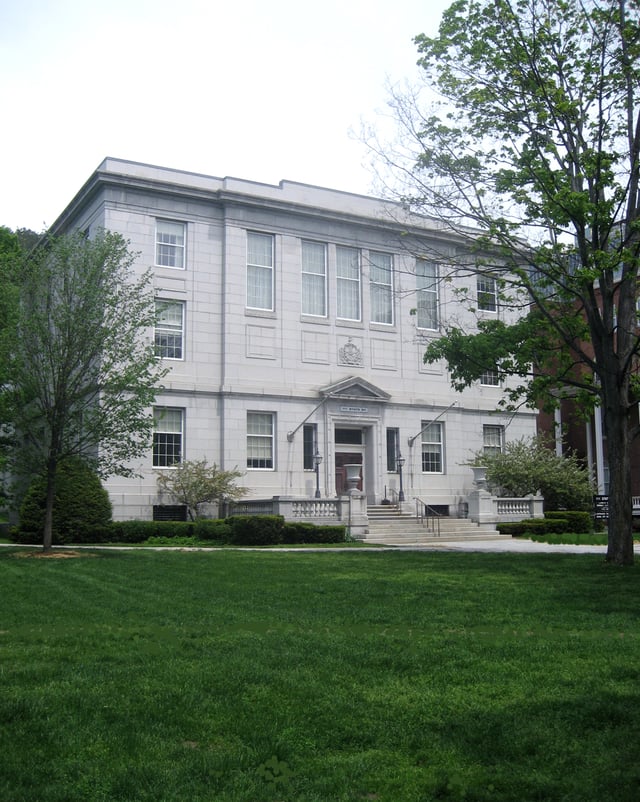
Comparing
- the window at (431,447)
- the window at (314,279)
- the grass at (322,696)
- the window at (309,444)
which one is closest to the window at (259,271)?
the window at (314,279)

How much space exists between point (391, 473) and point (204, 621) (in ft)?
92.6

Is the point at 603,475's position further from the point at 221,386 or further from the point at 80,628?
the point at 80,628

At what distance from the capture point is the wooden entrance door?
36906 millimetres

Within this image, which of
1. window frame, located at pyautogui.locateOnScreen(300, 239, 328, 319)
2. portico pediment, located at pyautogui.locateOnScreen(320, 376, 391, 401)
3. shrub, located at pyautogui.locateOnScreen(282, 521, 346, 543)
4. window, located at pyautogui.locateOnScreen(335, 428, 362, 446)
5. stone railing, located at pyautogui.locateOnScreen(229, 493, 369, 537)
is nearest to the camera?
shrub, located at pyautogui.locateOnScreen(282, 521, 346, 543)

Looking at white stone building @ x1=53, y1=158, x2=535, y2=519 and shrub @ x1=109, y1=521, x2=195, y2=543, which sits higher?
white stone building @ x1=53, y1=158, x2=535, y2=519

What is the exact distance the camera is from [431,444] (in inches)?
1550

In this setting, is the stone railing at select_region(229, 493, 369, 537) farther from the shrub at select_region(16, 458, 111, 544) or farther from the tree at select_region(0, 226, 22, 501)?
the tree at select_region(0, 226, 22, 501)

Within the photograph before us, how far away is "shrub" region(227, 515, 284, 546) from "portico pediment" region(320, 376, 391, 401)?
9818 millimetres

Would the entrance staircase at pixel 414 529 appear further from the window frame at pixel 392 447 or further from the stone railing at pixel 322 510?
the window frame at pixel 392 447

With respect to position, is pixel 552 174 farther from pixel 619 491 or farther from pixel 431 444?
pixel 431 444

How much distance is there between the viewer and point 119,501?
103 feet

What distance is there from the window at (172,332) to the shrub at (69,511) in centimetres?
652

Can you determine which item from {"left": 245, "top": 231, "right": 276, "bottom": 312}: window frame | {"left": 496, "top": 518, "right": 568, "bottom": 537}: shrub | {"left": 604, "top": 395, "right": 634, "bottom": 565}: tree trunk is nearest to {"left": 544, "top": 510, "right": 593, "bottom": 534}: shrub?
{"left": 496, "top": 518, "right": 568, "bottom": 537}: shrub

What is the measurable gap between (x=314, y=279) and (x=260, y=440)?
775 cm
